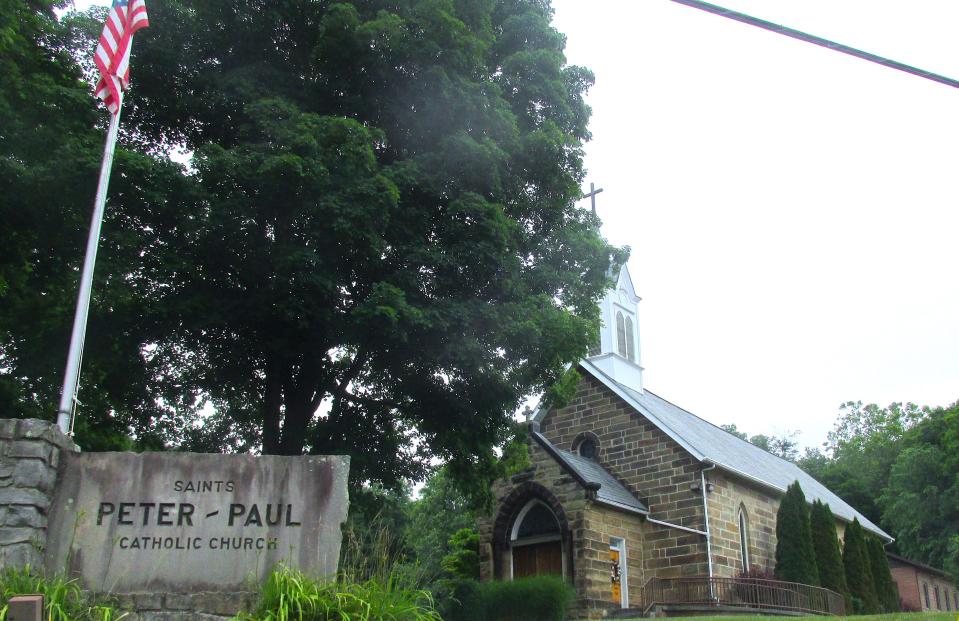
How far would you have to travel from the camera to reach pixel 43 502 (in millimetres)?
8758

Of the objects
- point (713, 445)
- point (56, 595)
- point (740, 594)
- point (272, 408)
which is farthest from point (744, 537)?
point (56, 595)

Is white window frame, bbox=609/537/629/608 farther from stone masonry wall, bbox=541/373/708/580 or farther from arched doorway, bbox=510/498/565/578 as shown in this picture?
arched doorway, bbox=510/498/565/578

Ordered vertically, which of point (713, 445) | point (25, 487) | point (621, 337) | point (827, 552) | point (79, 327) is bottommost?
point (25, 487)

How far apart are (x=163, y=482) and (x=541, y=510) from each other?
16.8 metres

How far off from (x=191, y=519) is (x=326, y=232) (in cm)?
688

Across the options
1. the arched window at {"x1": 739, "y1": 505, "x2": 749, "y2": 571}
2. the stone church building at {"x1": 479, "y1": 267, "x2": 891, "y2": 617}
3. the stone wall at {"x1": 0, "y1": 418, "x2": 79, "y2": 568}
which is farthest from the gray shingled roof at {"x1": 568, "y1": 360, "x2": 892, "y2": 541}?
the stone wall at {"x1": 0, "y1": 418, "x2": 79, "y2": 568}

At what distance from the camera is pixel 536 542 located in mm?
24547

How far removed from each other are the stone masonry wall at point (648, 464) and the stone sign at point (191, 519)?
1767 cm

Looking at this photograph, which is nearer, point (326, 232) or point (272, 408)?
point (326, 232)

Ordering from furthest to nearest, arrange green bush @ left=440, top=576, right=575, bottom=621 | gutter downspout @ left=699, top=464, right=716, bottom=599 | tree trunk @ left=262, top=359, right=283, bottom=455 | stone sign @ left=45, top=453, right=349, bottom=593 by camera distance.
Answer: gutter downspout @ left=699, top=464, right=716, bottom=599
green bush @ left=440, top=576, right=575, bottom=621
tree trunk @ left=262, top=359, right=283, bottom=455
stone sign @ left=45, top=453, right=349, bottom=593

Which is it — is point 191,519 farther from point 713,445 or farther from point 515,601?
point 713,445

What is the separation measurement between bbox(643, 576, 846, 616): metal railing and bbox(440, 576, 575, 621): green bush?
4588 mm

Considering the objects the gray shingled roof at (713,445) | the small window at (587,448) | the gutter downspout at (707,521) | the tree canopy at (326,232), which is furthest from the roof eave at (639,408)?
the tree canopy at (326,232)

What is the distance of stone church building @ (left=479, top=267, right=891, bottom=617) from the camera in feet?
77.4
